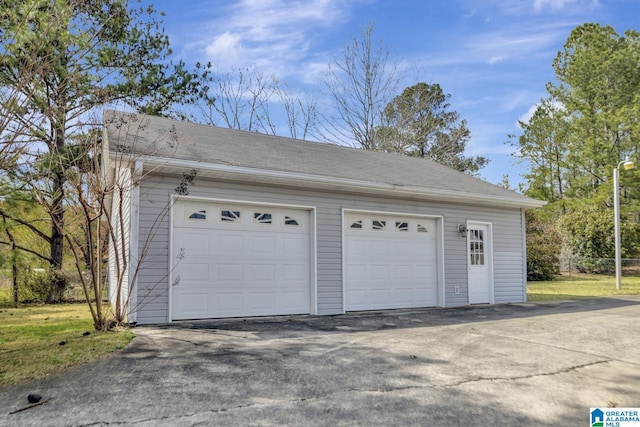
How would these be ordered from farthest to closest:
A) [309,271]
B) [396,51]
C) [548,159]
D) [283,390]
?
[548,159] → [396,51] → [309,271] → [283,390]

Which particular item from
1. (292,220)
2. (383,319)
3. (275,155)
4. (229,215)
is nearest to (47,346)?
(229,215)

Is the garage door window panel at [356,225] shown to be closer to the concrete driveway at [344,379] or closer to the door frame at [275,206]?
the door frame at [275,206]

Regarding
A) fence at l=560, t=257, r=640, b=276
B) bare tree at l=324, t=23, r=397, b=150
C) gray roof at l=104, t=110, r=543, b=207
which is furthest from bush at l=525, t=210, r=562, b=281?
gray roof at l=104, t=110, r=543, b=207

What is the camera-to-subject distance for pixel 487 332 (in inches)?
259

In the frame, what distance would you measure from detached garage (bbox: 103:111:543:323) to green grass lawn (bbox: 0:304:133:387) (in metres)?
0.89

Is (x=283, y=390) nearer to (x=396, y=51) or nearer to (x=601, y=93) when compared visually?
(x=396, y=51)

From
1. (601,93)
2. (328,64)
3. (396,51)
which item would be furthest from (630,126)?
(328,64)

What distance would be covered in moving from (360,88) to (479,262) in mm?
13644

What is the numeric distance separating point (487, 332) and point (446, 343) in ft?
3.99

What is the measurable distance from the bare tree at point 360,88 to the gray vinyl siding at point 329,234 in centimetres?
1233

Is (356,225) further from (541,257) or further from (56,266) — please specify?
(541,257)

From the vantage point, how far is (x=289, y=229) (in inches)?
324

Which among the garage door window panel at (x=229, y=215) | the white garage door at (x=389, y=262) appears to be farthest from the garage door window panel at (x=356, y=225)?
the garage door window panel at (x=229, y=215)

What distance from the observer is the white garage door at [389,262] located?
349 inches
